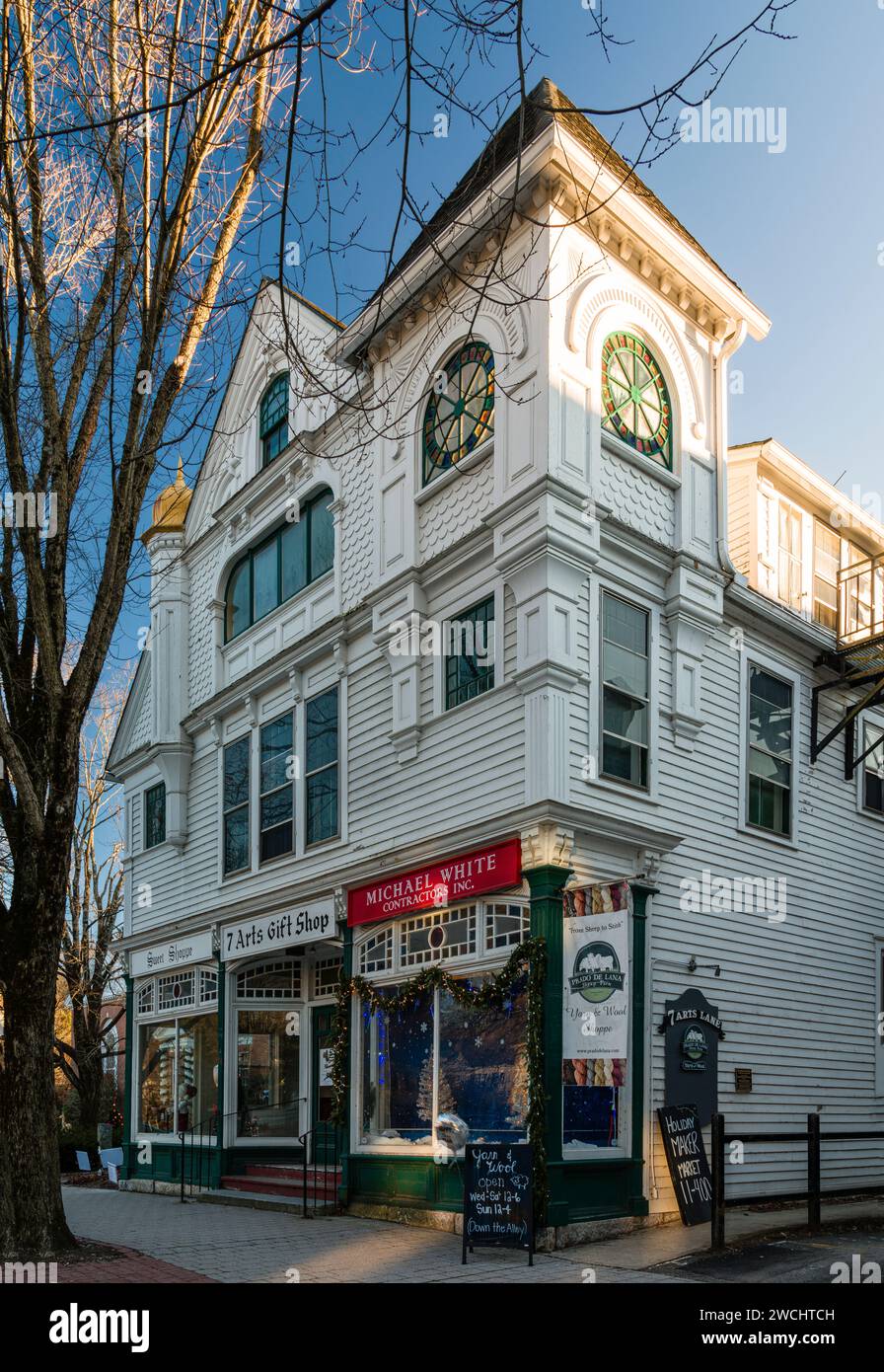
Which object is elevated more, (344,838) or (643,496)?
(643,496)

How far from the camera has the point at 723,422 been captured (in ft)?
52.2

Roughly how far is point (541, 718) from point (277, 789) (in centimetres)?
672

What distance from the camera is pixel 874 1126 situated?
17.1 metres

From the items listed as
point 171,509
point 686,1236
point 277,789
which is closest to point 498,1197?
point 686,1236

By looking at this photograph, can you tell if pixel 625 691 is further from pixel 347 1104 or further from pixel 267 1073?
pixel 267 1073

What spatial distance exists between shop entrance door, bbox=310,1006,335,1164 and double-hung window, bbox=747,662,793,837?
633 centimetres

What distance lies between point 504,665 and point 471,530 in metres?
1.67

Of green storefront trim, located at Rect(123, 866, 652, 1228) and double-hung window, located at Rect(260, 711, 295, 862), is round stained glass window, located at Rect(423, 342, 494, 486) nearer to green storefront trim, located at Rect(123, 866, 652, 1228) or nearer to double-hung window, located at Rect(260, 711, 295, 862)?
double-hung window, located at Rect(260, 711, 295, 862)

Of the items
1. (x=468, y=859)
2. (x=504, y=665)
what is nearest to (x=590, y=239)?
(x=504, y=665)

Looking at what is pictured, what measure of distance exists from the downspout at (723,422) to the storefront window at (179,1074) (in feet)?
34.6

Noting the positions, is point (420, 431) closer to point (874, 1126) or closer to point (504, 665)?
point (504, 665)

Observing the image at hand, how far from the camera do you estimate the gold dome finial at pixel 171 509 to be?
2267 cm

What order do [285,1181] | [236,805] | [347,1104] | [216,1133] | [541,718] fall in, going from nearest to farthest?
[541,718], [347,1104], [285,1181], [216,1133], [236,805]

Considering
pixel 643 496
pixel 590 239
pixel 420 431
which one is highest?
pixel 590 239
